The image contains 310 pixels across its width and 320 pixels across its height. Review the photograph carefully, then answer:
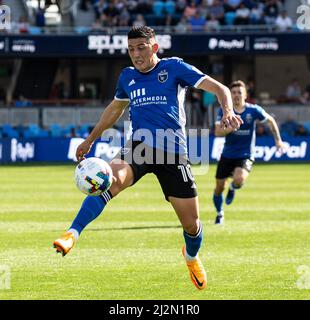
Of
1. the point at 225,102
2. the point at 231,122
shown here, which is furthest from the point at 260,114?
the point at 231,122

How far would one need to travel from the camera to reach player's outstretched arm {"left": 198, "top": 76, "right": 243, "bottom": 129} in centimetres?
888

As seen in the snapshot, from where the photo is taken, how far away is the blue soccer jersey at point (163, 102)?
961 cm

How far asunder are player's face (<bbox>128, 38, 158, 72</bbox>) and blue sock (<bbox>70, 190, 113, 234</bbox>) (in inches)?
56.2

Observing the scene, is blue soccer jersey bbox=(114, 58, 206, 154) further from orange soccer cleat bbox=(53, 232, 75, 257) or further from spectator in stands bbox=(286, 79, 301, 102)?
spectator in stands bbox=(286, 79, 301, 102)

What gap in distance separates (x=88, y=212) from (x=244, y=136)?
875cm

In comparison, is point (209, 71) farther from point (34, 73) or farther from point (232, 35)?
point (34, 73)

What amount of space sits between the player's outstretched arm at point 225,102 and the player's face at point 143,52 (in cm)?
59

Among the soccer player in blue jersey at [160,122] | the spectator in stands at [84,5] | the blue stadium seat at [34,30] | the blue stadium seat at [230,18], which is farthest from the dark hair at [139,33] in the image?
the spectator in stands at [84,5]

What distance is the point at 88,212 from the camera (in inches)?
359

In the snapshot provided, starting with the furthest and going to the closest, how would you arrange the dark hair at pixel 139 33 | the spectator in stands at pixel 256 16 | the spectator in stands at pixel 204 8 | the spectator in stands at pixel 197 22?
the spectator in stands at pixel 204 8, the spectator in stands at pixel 256 16, the spectator in stands at pixel 197 22, the dark hair at pixel 139 33

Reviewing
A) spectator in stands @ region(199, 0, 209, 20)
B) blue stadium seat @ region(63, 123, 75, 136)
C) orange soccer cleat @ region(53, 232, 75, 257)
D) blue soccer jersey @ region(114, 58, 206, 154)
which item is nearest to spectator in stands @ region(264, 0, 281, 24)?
spectator in stands @ region(199, 0, 209, 20)

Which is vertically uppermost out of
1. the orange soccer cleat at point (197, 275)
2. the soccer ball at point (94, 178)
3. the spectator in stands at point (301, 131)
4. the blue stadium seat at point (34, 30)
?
the soccer ball at point (94, 178)

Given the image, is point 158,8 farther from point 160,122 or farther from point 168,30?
point 160,122

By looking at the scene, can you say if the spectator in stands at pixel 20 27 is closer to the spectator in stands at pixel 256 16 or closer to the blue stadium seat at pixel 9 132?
the blue stadium seat at pixel 9 132
